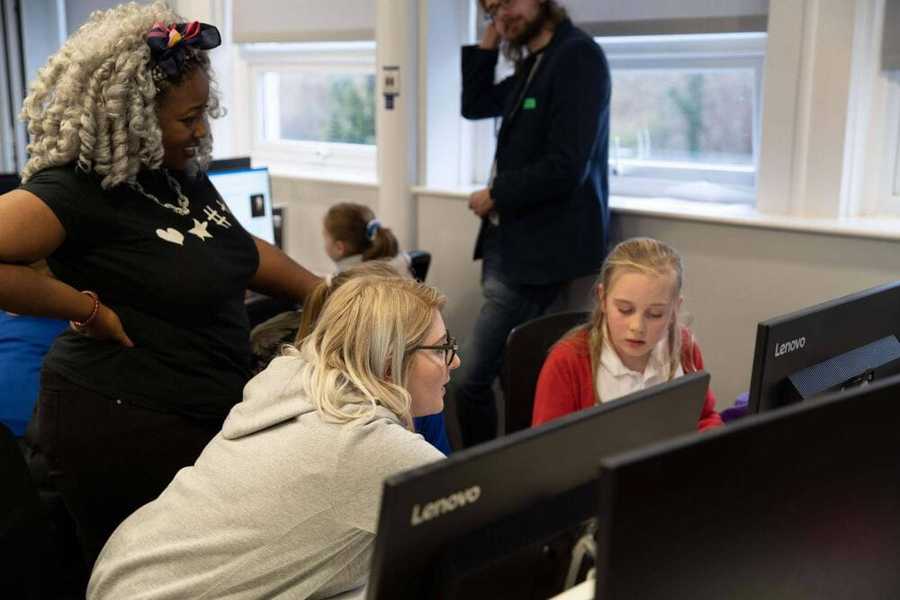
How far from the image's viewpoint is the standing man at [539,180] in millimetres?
2818

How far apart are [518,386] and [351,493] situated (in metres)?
1.01

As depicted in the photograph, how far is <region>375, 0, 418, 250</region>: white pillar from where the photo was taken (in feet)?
11.7

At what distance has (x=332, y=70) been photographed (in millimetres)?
4195

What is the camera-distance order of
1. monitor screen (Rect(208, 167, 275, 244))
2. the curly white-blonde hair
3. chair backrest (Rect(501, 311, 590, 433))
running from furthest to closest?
monitor screen (Rect(208, 167, 275, 244)), chair backrest (Rect(501, 311, 590, 433)), the curly white-blonde hair

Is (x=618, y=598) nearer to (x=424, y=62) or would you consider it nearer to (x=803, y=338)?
(x=803, y=338)

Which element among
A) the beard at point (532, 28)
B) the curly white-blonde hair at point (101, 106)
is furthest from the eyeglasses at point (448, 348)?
the beard at point (532, 28)

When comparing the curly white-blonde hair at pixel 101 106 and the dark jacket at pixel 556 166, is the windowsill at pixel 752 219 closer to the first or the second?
the dark jacket at pixel 556 166

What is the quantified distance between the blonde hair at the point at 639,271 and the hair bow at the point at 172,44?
92cm

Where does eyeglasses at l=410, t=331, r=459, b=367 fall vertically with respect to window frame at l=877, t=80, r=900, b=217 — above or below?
below

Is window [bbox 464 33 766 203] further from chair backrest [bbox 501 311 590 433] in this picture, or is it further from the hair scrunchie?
chair backrest [bbox 501 311 590 433]

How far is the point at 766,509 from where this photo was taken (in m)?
0.86

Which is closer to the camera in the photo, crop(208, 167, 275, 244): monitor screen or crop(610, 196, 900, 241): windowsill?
crop(610, 196, 900, 241): windowsill

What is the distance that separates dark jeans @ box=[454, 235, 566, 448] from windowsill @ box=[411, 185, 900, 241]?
358mm

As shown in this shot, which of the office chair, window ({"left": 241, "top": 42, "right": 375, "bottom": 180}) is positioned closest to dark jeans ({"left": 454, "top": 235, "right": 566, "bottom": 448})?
window ({"left": 241, "top": 42, "right": 375, "bottom": 180})
